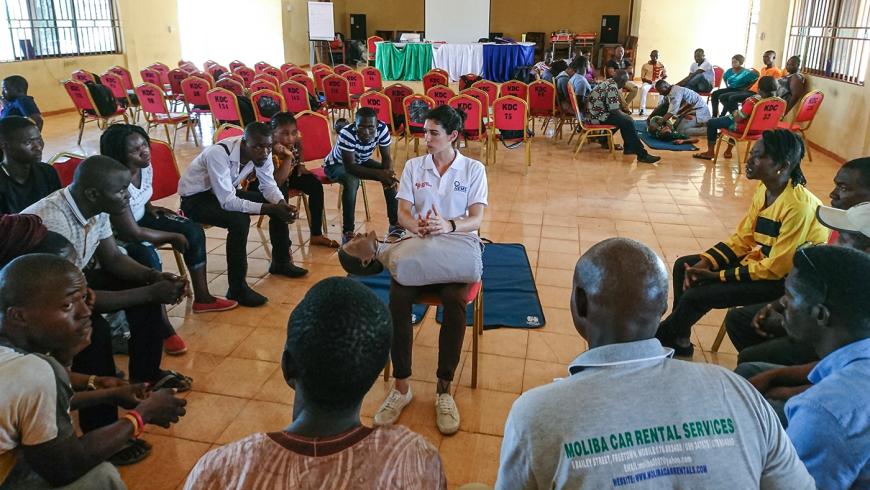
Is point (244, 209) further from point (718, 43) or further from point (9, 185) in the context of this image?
point (718, 43)

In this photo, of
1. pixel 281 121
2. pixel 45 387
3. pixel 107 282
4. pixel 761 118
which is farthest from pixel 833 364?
pixel 761 118

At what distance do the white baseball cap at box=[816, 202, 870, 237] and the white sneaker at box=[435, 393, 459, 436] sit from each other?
1.46 meters

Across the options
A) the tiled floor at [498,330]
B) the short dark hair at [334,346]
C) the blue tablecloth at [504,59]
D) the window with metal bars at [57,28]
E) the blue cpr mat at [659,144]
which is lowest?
the tiled floor at [498,330]

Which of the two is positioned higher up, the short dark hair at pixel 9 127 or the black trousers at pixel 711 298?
the short dark hair at pixel 9 127

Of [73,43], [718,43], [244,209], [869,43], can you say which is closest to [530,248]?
[244,209]

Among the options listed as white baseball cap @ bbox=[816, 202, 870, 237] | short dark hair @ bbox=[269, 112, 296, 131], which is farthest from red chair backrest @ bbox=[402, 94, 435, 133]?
white baseball cap @ bbox=[816, 202, 870, 237]

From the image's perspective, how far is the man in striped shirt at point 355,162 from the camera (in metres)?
4.24

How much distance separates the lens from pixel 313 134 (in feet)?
15.5

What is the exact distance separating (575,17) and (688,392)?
1781 cm

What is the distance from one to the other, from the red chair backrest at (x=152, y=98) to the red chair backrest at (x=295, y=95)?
1.33 metres

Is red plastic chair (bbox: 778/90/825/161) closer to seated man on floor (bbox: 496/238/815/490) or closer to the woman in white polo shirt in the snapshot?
the woman in white polo shirt

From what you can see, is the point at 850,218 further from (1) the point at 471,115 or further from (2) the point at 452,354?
(1) the point at 471,115

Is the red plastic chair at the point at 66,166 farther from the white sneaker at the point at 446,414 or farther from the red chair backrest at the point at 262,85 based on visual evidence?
the red chair backrest at the point at 262,85

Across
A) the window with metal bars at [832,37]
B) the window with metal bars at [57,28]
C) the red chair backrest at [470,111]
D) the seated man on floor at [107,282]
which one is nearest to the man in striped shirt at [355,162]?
the red chair backrest at [470,111]
